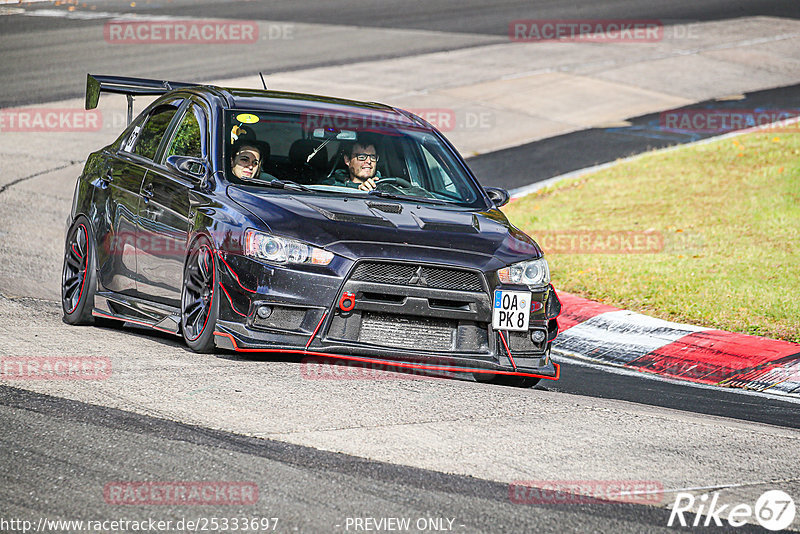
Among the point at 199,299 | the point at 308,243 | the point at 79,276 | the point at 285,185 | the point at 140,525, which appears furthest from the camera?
the point at 79,276

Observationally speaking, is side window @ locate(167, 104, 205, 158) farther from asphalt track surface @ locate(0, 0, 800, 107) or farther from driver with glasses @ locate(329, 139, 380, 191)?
asphalt track surface @ locate(0, 0, 800, 107)

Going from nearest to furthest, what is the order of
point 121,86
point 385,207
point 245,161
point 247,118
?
point 385,207 → point 245,161 → point 247,118 → point 121,86

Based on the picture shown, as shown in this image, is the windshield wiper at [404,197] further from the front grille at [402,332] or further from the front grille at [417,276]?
the front grille at [402,332]

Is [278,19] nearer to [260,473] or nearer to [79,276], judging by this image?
[79,276]

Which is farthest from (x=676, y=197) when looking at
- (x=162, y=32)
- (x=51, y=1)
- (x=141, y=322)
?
(x=51, y=1)

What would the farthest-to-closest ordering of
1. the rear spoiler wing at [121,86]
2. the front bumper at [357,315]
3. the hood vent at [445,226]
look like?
the rear spoiler wing at [121,86], the hood vent at [445,226], the front bumper at [357,315]

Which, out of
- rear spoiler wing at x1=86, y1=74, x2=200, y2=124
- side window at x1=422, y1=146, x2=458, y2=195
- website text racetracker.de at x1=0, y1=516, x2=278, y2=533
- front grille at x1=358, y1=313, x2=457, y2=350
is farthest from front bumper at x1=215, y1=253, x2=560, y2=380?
rear spoiler wing at x1=86, y1=74, x2=200, y2=124

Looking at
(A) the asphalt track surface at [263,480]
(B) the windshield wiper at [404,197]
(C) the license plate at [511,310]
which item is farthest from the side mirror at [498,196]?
(A) the asphalt track surface at [263,480]

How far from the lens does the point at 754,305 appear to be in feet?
33.2

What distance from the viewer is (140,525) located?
4.22 metres

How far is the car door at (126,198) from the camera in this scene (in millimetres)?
8070

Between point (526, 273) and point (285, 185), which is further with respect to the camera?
point (285, 185)

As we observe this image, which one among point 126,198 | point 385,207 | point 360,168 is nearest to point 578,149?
point 360,168

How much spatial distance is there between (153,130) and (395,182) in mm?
1861
